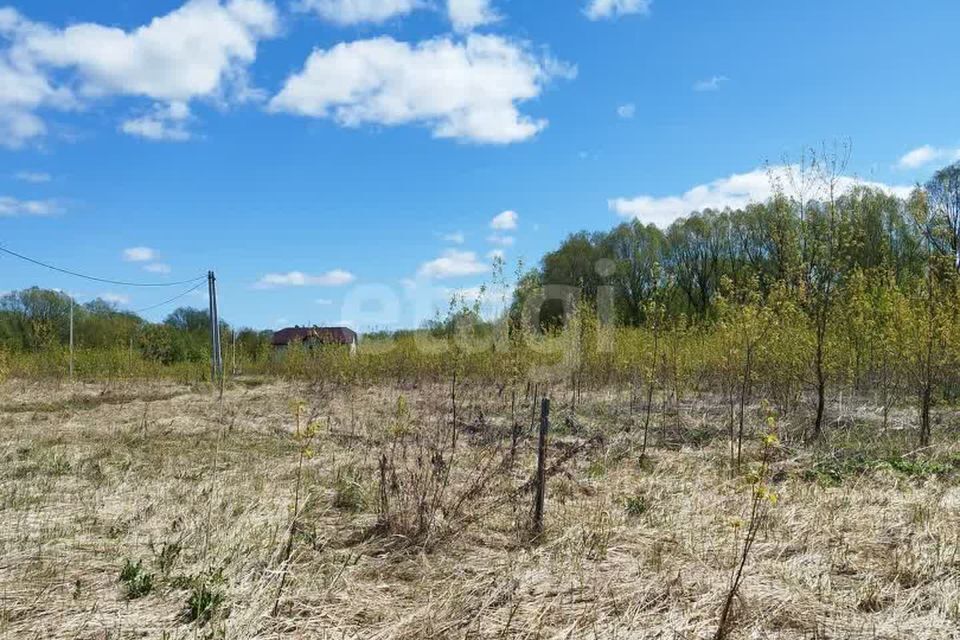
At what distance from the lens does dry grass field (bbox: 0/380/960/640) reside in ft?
8.71

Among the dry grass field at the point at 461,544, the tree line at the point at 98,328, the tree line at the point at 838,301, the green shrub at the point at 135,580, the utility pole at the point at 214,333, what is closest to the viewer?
the dry grass field at the point at 461,544

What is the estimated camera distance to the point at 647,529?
3949 mm

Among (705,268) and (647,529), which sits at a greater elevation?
(705,268)

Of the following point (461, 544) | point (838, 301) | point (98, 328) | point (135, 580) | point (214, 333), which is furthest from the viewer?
point (98, 328)

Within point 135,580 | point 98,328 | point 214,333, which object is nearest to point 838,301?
point 135,580

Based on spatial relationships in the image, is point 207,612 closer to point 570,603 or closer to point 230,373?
point 570,603

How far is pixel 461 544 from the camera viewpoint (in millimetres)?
3674

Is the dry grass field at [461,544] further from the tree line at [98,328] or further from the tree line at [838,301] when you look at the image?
the tree line at [98,328]

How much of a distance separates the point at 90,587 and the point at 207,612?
2.35 feet

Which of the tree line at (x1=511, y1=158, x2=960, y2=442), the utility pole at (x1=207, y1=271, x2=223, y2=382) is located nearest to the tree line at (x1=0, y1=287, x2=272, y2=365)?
the utility pole at (x1=207, y1=271, x2=223, y2=382)

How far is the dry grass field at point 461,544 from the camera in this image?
2.66 meters

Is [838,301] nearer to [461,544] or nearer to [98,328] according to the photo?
[461,544]

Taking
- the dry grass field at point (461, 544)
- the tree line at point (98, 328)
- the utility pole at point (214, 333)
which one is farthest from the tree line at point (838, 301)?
the tree line at point (98, 328)

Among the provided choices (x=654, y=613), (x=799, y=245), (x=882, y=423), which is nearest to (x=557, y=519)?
(x=654, y=613)
